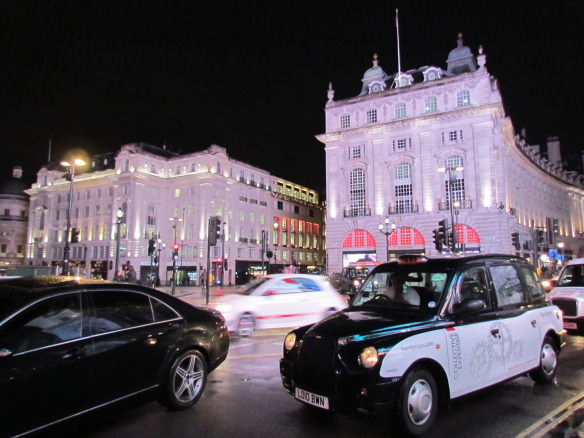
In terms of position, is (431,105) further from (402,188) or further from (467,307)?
(467,307)

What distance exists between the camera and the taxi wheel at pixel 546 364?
622cm

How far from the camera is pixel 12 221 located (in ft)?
285

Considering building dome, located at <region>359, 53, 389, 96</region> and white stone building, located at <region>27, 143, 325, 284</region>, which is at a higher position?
building dome, located at <region>359, 53, 389, 96</region>

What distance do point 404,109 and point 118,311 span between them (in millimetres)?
49177

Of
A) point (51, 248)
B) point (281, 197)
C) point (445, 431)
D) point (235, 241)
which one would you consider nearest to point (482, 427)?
point (445, 431)

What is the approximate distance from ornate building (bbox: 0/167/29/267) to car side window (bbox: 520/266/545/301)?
9824cm

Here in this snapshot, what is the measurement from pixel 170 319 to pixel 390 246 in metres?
44.5

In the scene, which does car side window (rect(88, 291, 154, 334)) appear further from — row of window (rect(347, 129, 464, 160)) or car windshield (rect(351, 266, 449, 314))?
row of window (rect(347, 129, 464, 160))

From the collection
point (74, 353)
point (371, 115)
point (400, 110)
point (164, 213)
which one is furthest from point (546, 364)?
point (164, 213)

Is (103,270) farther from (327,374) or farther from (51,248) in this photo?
(327,374)

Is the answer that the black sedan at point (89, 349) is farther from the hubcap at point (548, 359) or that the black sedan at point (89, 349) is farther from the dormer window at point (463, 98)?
the dormer window at point (463, 98)

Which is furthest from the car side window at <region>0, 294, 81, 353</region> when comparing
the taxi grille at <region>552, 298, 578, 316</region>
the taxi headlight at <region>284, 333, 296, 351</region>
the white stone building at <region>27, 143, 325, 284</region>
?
the white stone building at <region>27, 143, 325, 284</region>

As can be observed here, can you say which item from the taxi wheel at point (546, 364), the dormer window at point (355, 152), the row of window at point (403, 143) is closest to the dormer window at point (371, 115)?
the row of window at point (403, 143)

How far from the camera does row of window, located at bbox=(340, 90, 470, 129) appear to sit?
46372 mm
